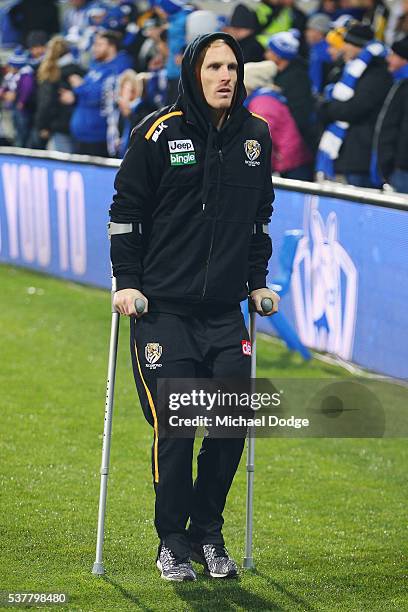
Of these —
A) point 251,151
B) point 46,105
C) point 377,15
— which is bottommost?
point 46,105

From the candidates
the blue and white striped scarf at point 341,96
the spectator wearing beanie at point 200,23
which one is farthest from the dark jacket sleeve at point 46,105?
the blue and white striped scarf at point 341,96

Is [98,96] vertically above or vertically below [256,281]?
below

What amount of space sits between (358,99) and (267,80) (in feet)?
2.89

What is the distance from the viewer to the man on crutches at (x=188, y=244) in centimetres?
571

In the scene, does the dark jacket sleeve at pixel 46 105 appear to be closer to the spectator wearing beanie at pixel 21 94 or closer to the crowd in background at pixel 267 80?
the crowd in background at pixel 267 80

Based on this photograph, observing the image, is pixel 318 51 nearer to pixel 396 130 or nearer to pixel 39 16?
pixel 396 130

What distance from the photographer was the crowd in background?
12.3 m

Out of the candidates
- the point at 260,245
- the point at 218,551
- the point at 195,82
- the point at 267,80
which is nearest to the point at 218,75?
the point at 195,82

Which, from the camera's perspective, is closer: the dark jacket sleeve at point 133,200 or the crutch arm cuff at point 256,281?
the dark jacket sleeve at point 133,200

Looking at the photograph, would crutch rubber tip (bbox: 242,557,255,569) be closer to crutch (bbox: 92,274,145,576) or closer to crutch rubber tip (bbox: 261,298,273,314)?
crutch (bbox: 92,274,145,576)

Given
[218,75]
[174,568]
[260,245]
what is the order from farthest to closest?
[260,245], [174,568], [218,75]

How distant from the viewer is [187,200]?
5734 millimetres

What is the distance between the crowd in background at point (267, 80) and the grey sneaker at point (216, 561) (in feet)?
20.6

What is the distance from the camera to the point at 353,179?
Result: 12703mm
